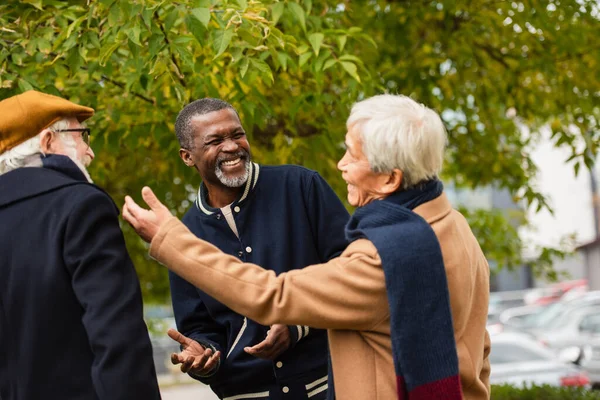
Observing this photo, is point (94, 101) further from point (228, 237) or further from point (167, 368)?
point (167, 368)

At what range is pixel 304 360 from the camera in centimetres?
369

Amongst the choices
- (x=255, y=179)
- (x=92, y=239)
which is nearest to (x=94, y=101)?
(x=255, y=179)

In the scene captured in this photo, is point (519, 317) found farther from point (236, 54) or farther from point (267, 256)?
point (267, 256)

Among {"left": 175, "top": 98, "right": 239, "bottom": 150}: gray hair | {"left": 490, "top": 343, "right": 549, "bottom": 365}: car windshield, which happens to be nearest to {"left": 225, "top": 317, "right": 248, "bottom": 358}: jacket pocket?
{"left": 175, "top": 98, "right": 239, "bottom": 150}: gray hair

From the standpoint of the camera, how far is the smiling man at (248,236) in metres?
3.68

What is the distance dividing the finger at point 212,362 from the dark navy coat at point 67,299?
0.64 meters

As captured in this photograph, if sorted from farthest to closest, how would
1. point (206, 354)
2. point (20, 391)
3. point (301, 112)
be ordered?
point (301, 112) → point (206, 354) → point (20, 391)

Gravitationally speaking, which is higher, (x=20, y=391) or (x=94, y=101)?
(x=94, y=101)

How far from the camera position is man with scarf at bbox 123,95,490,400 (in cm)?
269

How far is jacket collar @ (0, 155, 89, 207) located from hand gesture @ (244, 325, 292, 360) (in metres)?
0.91

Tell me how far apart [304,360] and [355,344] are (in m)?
0.88

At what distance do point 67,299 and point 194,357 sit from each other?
2.54ft

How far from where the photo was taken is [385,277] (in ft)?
8.81

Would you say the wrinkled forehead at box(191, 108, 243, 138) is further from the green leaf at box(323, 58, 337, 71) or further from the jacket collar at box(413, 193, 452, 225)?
the jacket collar at box(413, 193, 452, 225)
